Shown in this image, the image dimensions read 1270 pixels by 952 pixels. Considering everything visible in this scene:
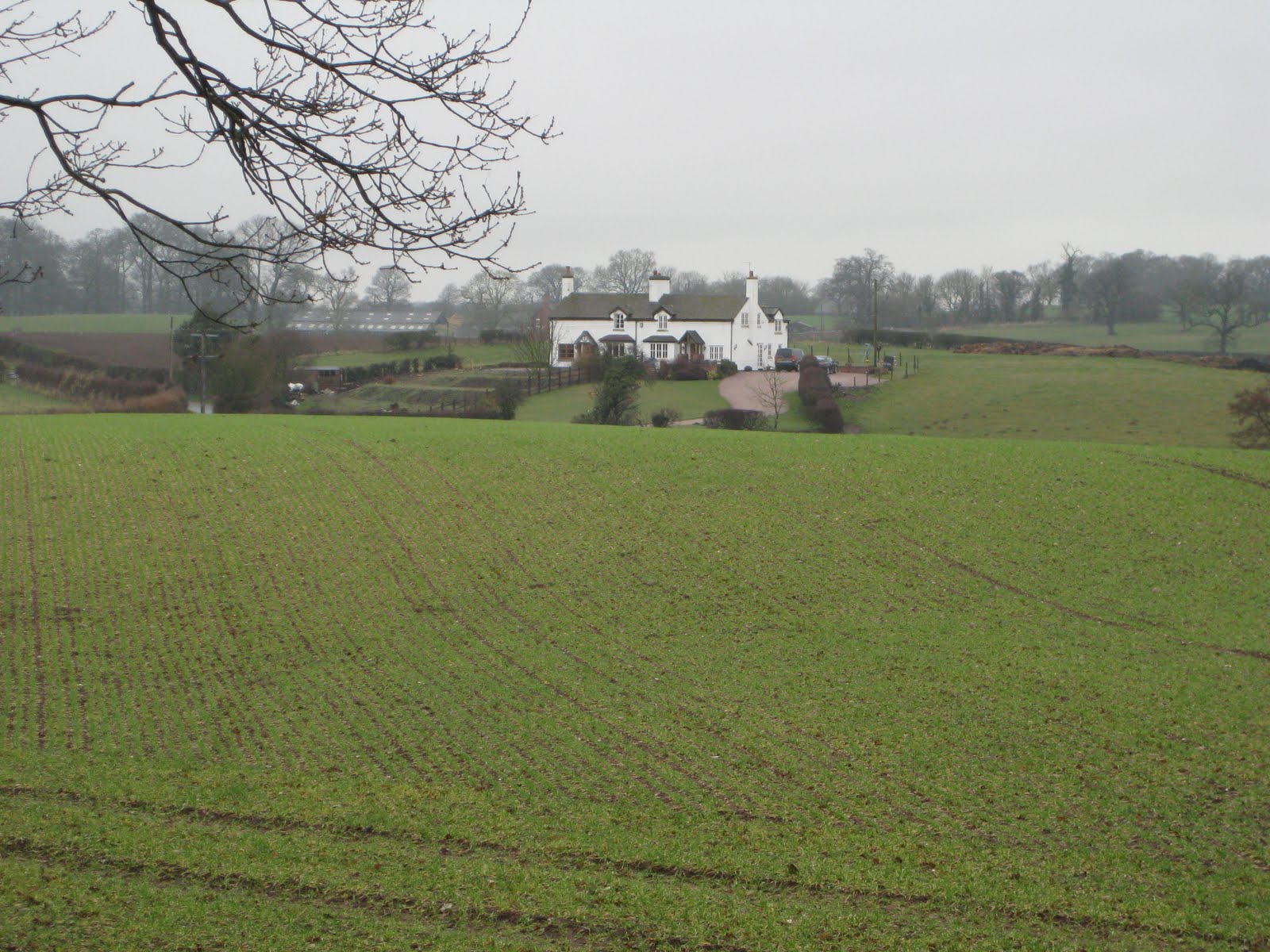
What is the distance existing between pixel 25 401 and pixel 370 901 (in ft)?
134

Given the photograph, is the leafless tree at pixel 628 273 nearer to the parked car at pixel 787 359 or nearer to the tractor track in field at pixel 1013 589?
the parked car at pixel 787 359

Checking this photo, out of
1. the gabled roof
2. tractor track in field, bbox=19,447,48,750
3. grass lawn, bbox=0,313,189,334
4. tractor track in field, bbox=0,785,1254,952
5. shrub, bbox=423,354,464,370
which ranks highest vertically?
the gabled roof

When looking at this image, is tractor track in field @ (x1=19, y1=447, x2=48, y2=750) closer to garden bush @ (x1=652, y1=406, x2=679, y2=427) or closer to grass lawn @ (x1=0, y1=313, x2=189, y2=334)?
garden bush @ (x1=652, y1=406, x2=679, y2=427)

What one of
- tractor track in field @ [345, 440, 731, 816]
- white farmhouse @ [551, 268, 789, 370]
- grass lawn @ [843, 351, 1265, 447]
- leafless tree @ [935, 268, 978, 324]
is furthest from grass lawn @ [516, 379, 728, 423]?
leafless tree @ [935, 268, 978, 324]

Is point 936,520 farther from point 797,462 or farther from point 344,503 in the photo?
point 344,503

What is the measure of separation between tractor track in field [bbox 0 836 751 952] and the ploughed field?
0.03 meters

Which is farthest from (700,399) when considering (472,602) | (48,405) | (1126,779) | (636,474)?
(1126,779)

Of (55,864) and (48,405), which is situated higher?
(48,405)

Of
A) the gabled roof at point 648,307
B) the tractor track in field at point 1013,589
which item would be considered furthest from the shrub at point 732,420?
the gabled roof at point 648,307

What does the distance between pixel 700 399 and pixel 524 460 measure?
32.4m

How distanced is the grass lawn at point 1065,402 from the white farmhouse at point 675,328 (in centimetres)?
1195

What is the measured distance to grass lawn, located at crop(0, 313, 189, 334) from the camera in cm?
5862

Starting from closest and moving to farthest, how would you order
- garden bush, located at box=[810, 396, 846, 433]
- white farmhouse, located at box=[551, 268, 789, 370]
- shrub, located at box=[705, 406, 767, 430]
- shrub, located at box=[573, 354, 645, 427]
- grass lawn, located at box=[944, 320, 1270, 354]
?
shrub, located at box=[573, 354, 645, 427] < shrub, located at box=[705, 406, 767, 430] < garden bush, located at box=[810, 396, 846, 433] < white farmhouse, located at box=[551, 268, 789, 370] < grass lawn, located at box=[944, 320, 1270, 354]

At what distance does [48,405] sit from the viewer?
39.4 meters
